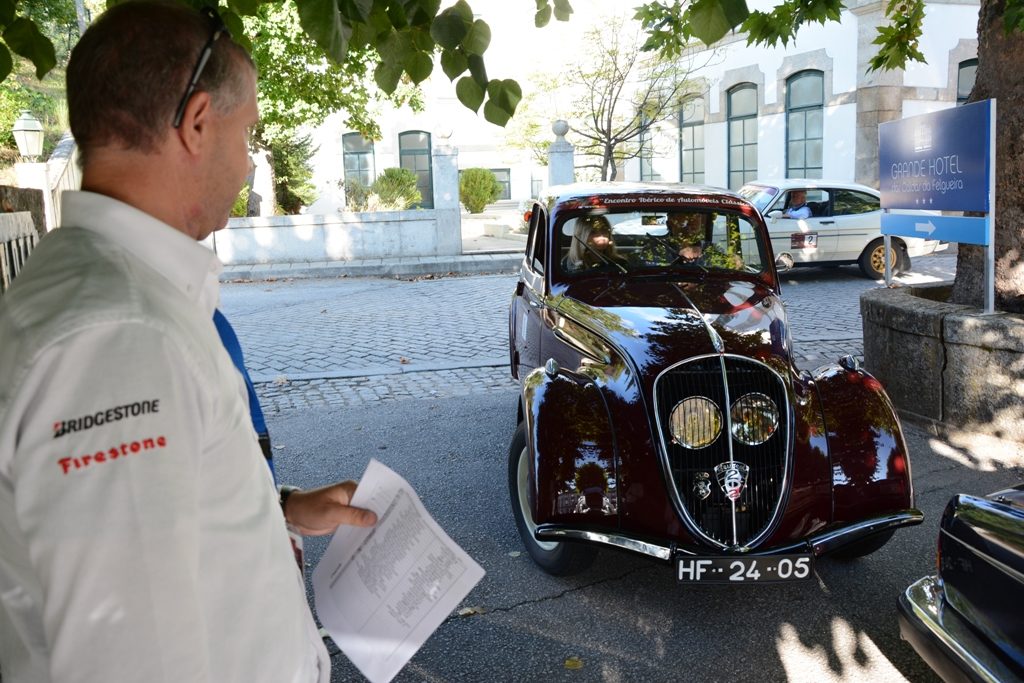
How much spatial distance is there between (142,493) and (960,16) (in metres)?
23.2

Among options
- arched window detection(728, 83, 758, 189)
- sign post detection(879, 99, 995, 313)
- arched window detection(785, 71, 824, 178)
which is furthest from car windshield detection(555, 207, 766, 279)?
arched window detection(728, 83, 758, 189)

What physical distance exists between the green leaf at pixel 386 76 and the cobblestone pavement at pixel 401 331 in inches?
205

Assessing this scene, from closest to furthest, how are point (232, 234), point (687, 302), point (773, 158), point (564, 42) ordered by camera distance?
point (687, 302) < point (232, 234) < point (564, 42) < point (773, 158)

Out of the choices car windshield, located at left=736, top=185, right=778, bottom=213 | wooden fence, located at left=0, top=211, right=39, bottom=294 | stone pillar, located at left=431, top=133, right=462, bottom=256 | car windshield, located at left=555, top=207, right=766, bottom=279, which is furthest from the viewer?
stone pillar, located at left=431, top=133, right=462, bottom=256

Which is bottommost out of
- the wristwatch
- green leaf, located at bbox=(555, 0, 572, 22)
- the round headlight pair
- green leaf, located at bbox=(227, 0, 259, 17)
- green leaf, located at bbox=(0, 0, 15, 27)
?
the round headlight pair

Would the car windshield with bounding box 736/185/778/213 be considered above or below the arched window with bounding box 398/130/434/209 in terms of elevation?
below

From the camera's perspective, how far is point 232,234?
64.2 ft

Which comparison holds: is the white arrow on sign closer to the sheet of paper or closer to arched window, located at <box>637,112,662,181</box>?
the sheet of paper

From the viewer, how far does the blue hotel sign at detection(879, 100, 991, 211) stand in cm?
656

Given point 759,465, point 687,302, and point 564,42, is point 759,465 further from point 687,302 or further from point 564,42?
point 564,42

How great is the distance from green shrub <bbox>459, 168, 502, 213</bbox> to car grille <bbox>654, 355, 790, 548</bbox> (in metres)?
26.4

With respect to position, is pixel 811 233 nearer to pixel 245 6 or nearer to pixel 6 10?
pixel 245 6

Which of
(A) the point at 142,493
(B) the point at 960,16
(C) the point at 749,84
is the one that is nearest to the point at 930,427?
(A) the point at 142,493

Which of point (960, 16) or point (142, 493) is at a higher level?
point (960, 16)
